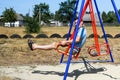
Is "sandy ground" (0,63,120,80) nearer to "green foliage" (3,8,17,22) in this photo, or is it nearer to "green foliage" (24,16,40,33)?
"green foliage" (24,16,40,33)

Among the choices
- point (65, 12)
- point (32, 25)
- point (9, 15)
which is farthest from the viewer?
point (65, 12)

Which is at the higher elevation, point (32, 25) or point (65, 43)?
point (65, 43)

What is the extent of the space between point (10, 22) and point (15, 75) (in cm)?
7892

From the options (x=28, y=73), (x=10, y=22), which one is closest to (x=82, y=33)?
(x=28, y=73)

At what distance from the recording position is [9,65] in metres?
9.20

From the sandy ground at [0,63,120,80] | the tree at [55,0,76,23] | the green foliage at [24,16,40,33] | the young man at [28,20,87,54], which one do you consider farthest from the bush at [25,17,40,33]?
the tree at [55,0,76,23]

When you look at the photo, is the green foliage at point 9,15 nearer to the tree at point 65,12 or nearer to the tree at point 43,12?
the tree at point 43,12

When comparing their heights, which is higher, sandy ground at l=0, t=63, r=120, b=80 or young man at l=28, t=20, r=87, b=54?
young man at l=28, t=20, r=87, b=54

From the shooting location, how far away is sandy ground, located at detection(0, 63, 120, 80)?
7.56 metres

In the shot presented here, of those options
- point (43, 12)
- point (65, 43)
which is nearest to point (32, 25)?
point (65, 43)

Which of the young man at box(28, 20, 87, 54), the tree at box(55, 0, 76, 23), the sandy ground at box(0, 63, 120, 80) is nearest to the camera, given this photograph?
the young man at box(28, 20, 87, 54)

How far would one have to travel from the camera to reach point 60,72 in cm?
828

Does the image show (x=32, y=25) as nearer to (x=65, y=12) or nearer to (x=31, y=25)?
(x=31, y=25)

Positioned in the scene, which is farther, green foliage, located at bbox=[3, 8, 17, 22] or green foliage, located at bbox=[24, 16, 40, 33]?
green foliage, located at bbox=[3, 8, 17, 22]
